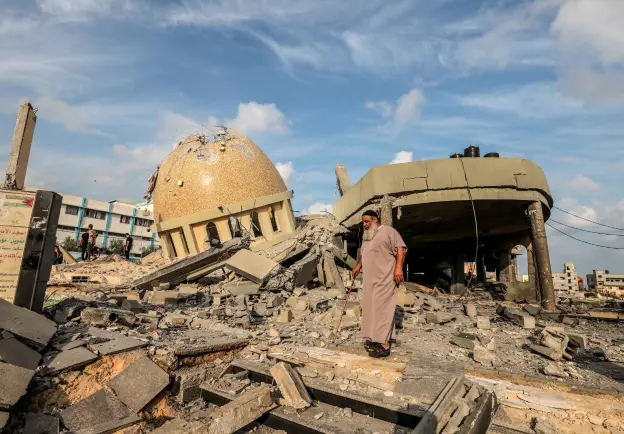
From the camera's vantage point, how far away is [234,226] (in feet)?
41.1

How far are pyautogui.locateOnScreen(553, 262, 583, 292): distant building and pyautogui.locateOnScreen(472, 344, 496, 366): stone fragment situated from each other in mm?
22882

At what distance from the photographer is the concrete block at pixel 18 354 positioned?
318 centimetres

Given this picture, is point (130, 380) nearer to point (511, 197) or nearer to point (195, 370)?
point (195, 370)

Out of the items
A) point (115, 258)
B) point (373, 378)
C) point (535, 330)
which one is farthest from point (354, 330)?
point (115, 258)

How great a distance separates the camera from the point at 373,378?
141 inches

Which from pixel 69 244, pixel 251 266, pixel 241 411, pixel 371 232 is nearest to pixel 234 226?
pixel 251 266

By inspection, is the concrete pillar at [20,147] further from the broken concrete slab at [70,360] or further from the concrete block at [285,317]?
the concrete block at [285,317]

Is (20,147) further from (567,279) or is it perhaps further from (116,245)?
(116,245)

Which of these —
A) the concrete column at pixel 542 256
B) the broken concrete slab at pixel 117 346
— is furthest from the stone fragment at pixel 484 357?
the concrete column at pixel 542 256

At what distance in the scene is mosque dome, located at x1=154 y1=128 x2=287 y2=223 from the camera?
13312 millimetres

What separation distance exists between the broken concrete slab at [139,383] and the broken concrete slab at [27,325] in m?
0.97

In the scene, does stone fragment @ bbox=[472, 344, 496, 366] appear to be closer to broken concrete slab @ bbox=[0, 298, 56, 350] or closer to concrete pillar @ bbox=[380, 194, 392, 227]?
broken concrete slab @ bbox=[0, 298, 56, 350]

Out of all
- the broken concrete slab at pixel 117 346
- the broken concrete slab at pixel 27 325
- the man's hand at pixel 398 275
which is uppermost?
the man's hand at pixel 398 275

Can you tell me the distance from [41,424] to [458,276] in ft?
52.1
